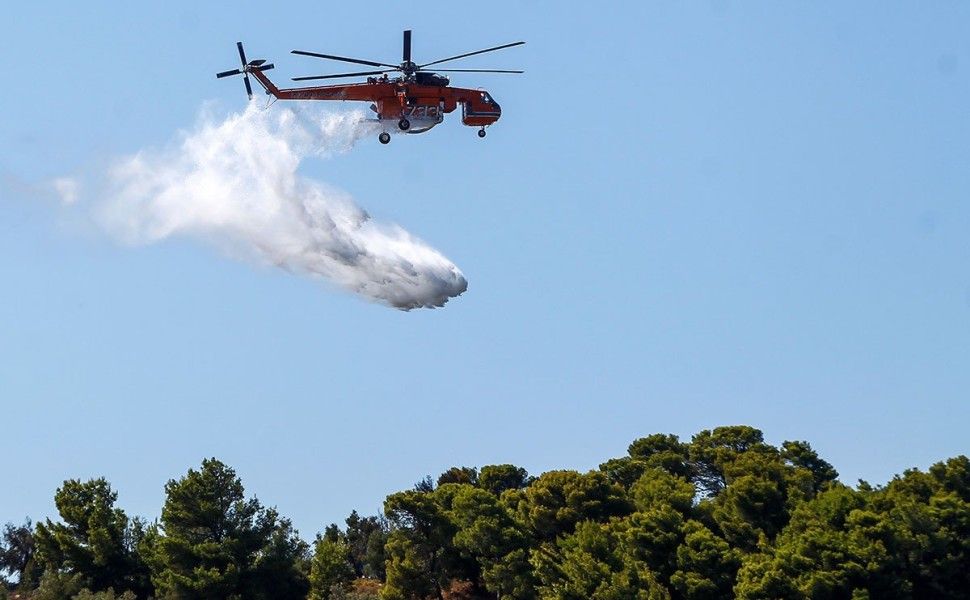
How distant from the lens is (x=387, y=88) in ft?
219

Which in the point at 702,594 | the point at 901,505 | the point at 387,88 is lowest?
the point at 702,594

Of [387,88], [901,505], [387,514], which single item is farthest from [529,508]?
[387,88]

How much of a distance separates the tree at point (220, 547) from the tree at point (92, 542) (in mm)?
2712

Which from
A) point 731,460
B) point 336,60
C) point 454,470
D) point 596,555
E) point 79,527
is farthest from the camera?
point 454,470

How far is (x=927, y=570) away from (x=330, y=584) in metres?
30.0

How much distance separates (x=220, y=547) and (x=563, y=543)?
18096 millimetres

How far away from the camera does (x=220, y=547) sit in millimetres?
75562

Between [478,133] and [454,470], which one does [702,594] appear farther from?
[454,470]

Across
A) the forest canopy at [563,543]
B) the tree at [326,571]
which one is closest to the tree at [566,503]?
the forest canopy at [563,543]

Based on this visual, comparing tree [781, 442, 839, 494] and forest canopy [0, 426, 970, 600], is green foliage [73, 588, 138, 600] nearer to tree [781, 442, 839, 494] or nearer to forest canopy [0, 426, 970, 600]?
forest canopy [0, 426, 970, 600]

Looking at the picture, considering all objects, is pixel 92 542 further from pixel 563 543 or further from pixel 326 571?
pixel 563 543

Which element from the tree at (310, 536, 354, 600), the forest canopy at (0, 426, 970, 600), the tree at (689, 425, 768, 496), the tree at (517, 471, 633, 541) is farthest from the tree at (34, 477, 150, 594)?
the tree at (689, 425, 768, 496)

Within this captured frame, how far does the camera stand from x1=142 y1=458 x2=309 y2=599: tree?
74.5m

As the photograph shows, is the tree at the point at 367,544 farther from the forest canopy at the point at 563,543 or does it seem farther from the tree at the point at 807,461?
the tree at the point at 807,461
